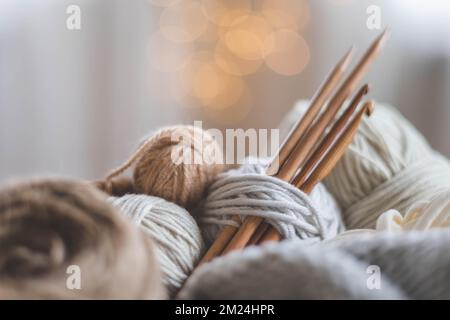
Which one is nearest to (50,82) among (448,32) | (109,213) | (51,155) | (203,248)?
(51,155)

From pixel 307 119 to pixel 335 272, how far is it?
290 millimetres

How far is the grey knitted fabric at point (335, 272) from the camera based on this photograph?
0.33 metres

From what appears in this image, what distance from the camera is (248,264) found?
348 millimetres

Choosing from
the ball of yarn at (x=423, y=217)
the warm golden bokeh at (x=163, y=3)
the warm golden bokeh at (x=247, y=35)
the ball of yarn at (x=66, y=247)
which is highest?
the warm golden bokeh at (x=163, y=3)

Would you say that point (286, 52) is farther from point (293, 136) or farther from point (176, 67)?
point (293, 136)

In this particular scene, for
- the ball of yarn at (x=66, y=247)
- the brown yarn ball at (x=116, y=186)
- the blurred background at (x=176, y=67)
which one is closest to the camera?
the ball of yarn at (x=66, y=247)

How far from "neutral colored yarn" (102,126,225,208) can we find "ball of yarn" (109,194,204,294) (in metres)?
0.03

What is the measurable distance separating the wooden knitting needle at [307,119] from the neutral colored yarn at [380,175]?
10 cm

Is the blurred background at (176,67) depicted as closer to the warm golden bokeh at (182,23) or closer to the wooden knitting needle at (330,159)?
the warm golden bokeh at (182,23)

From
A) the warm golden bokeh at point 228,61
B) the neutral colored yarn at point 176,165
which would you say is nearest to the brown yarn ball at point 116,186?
the neutral colored yarn at point 176,165

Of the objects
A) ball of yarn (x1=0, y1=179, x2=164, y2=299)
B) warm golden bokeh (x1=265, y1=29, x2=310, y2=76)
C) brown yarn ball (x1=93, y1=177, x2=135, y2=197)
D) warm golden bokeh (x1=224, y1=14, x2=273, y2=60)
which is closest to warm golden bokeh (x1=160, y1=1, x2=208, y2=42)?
warm golden bokeh (x1=224, y1=14, x2=273, y2=60)

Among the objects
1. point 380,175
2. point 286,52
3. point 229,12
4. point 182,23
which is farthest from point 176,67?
point 380,175
